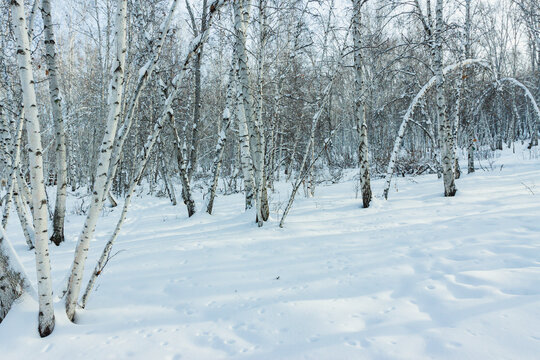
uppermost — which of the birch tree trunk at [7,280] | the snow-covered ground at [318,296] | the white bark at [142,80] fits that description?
the white bark at [142,80]

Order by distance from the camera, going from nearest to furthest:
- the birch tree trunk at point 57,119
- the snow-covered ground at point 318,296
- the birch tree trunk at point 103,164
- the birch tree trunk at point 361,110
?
1. the snow-covered ground at point 318,296
2. the birch tree trunk at point 103,164
3. the birch tree trunk at point 57,119
4. the birch tree trunk at point 361,110

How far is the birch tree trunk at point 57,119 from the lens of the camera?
4977 mm

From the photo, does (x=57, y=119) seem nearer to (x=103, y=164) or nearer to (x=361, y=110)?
(x=103, y=164)

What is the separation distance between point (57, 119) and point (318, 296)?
5.44 meters

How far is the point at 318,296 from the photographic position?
277cm

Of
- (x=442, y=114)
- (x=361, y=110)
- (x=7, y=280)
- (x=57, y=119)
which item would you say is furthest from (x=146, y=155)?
(x=442, y=114)

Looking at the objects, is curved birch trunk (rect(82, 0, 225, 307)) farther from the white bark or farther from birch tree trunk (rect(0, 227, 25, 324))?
birch tree trunk (rect(0, 227, 25, 324))

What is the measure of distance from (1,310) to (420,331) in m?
3.15

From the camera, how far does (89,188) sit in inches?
593

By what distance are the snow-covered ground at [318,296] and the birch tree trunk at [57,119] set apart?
1.95 ft

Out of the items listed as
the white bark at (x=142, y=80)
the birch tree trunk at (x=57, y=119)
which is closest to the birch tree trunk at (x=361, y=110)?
the white bark at (x=142, y=80)

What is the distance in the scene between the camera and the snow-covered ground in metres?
2.03

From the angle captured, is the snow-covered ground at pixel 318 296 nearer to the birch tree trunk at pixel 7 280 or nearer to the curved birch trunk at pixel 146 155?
the birch tree trunk at pixel 7 280

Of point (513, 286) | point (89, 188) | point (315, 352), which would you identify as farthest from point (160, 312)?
point (89, 188)
